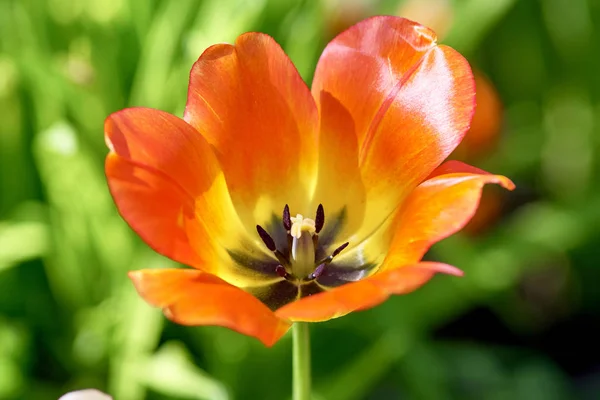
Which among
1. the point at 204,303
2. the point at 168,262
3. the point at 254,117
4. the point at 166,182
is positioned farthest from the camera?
the point at 168,262

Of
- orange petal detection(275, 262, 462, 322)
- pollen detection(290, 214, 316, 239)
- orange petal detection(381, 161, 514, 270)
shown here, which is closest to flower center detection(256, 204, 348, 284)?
pollen detection(290, 214, 316, 239)

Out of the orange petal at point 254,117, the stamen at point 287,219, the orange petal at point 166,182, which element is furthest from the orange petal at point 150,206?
the stamen at point 287,219

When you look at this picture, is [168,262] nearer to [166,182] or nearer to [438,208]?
[166,182]

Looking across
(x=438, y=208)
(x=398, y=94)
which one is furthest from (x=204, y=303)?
(x=398, y=94)

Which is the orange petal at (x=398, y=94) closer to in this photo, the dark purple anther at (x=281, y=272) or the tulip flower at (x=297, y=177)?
the tulip flower at (x=297, y=177)

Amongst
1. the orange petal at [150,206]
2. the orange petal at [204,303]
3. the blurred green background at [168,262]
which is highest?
the orange petal at [150,206]

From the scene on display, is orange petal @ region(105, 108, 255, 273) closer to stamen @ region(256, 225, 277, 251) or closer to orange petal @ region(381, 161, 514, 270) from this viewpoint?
stamen @ region(256, 225, 277, 251)

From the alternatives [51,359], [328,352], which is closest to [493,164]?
[328,352]

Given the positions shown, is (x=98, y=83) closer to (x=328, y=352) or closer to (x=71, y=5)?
(x=71, y=5)
